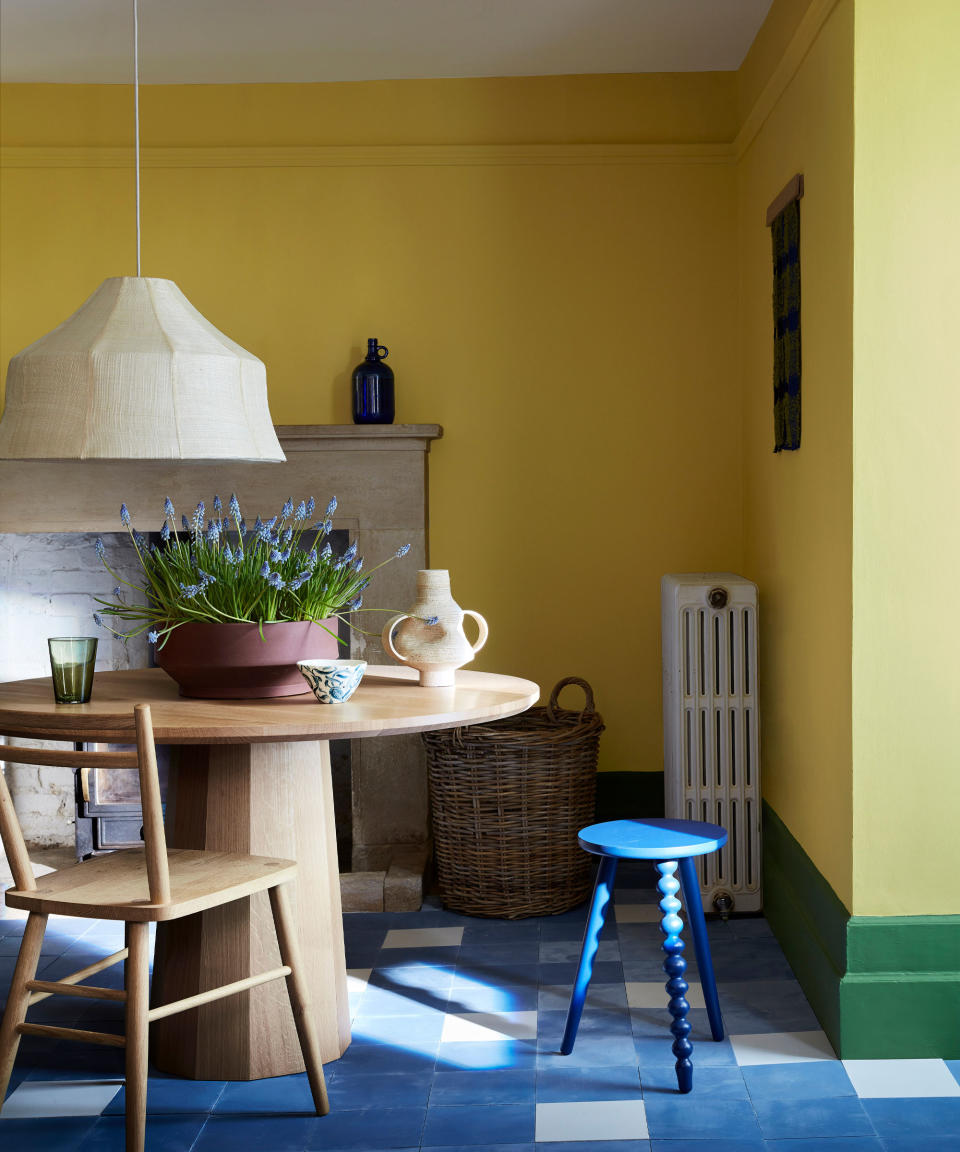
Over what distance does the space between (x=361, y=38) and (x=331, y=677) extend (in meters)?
2.26

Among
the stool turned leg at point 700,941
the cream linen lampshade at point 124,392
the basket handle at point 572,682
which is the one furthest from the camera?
the basket handle at point 572,682

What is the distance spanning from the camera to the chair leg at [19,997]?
228cm

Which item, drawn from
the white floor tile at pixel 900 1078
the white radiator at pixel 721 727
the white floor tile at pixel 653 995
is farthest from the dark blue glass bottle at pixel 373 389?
the white floor tile at pixel 900 1078

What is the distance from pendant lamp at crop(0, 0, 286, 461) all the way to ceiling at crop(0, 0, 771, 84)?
1.63 metres

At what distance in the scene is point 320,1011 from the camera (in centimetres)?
257

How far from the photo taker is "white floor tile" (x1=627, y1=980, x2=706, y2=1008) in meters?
2.85

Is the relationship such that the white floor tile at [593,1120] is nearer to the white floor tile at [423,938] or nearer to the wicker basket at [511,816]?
the white floor tile at [423,938]

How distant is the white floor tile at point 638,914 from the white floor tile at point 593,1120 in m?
1.07

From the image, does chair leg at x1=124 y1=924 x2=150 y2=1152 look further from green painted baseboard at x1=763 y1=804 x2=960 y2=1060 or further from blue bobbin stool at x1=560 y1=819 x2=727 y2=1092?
green painted baseboard at x1=763 y1=804 x2=960 y2=1060

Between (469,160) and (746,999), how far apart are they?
9.15 ft

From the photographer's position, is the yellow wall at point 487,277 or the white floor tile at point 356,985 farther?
the yellow wall at point 487,277

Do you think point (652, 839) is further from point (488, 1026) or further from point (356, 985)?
point (356, 985)

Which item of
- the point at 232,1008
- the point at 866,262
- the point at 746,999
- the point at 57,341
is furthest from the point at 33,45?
the point at 746,999

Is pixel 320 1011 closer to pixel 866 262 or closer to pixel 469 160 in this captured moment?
pixel 866 262
